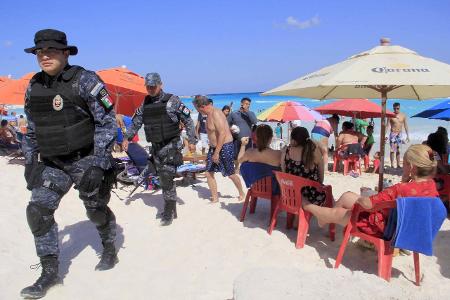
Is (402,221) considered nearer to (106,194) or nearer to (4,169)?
(106,194)

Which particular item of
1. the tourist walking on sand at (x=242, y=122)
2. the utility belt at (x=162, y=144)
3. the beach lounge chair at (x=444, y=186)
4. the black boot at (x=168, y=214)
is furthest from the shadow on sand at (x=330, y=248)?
the tourist walking on sand at (x=242, y=122)

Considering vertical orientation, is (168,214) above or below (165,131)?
below

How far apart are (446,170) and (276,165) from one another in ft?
7.50

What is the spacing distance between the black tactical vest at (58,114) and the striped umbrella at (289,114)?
23.7 ft

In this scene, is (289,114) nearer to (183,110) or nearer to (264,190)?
(183,110)

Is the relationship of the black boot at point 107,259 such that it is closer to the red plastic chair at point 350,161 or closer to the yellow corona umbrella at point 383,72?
the yellow corona umbrella at point 383,72

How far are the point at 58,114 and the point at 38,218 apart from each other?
2.74ft

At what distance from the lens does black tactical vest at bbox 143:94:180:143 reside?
4984 mm

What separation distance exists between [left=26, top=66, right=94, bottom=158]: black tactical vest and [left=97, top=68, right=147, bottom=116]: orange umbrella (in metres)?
4.15

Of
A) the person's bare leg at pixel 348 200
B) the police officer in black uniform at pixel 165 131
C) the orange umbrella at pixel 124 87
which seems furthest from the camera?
the orange umbrella at pixel 124 87

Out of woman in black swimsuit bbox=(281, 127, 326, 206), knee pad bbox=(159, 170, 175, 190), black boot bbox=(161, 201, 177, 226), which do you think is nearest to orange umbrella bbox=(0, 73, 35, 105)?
knee pad bbox=(159, 170, 175, 190)

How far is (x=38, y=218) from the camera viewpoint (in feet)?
10.3

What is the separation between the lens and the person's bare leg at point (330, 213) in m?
3.60

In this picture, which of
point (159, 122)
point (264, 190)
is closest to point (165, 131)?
point (159, 122)
